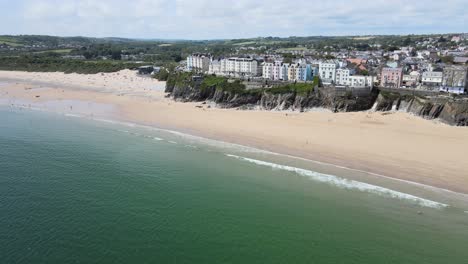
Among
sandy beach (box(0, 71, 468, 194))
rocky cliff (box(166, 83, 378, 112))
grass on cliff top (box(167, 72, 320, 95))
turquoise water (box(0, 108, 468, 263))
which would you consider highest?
grass on cliff top (box(167, 72, 320, 95))

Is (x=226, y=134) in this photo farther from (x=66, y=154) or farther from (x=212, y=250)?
(x=212, y=250)

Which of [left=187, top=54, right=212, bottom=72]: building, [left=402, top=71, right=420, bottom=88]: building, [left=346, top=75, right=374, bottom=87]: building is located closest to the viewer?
[left=346, top=75, right=374, bottom=87]: building

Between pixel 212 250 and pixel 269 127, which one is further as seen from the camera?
pixel 269 127

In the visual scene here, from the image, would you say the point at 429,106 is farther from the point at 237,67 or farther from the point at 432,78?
the point at 237,67

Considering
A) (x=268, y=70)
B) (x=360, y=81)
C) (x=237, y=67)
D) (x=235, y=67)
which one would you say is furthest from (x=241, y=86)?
(x=235, y=67)

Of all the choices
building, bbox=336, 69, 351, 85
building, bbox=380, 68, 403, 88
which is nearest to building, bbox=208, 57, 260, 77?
building, bbox=336, 69, 351, 85

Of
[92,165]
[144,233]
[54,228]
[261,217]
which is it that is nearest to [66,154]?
[92,165]

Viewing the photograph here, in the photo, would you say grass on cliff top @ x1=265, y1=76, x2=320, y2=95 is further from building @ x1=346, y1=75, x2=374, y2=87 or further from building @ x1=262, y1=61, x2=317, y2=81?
building @ x1=262, y1=61, x2=317, y2=81
